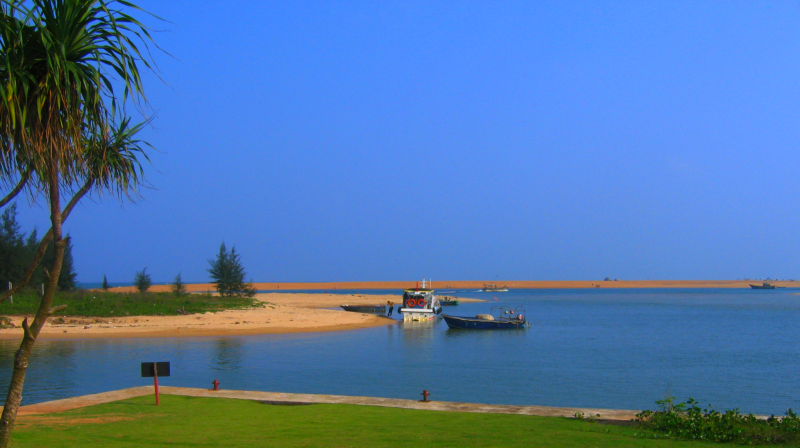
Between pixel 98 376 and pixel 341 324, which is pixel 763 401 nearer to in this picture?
pixel 98 376

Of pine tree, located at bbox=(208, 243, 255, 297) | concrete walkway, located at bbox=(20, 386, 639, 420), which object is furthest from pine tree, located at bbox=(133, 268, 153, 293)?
concrete walkway, located at bbox=(20, 386, 639, 420)

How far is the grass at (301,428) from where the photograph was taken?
1198 centimetres

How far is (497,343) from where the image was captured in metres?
49.4

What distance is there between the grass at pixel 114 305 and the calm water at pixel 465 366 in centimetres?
A: 1012

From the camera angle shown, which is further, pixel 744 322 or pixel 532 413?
pixel 744 322

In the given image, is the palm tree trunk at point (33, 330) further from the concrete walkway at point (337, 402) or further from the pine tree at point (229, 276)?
the pine tree at point (229, 276)

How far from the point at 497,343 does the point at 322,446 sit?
38.9 m

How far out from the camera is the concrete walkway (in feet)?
51.8

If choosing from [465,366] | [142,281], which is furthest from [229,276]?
[465,366]

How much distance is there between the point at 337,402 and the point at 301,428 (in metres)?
3.80

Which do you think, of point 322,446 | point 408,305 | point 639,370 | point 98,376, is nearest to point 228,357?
point 98,376

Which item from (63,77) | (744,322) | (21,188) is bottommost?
(744,322)

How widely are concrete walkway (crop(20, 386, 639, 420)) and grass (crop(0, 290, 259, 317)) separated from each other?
32.9 meters

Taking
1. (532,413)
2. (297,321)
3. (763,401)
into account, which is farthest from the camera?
(297,321)
